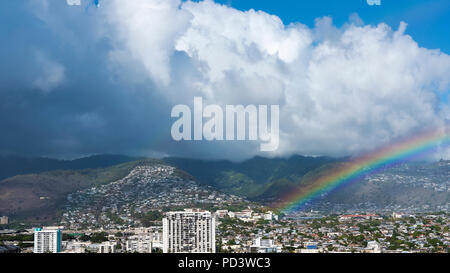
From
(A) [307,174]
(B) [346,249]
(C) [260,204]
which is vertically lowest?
(B) [346,249]

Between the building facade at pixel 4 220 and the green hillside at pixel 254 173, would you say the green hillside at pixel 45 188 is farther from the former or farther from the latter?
the green hillside at pixel 254 173

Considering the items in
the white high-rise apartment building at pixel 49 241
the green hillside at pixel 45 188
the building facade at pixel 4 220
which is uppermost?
the green hillside at pixel 45 188

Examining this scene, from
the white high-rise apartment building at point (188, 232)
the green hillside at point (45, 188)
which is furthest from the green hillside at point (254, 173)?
the white high-rise apartment building at point (188, 232)

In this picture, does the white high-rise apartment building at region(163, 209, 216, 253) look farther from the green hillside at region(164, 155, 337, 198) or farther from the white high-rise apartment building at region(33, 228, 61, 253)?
the green hillside at region(164, 155, 337, 198)

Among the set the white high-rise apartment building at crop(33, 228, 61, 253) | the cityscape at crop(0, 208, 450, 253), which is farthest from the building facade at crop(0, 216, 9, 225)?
the white high-rise apartment building at crop(33, 228, 61, 253)
